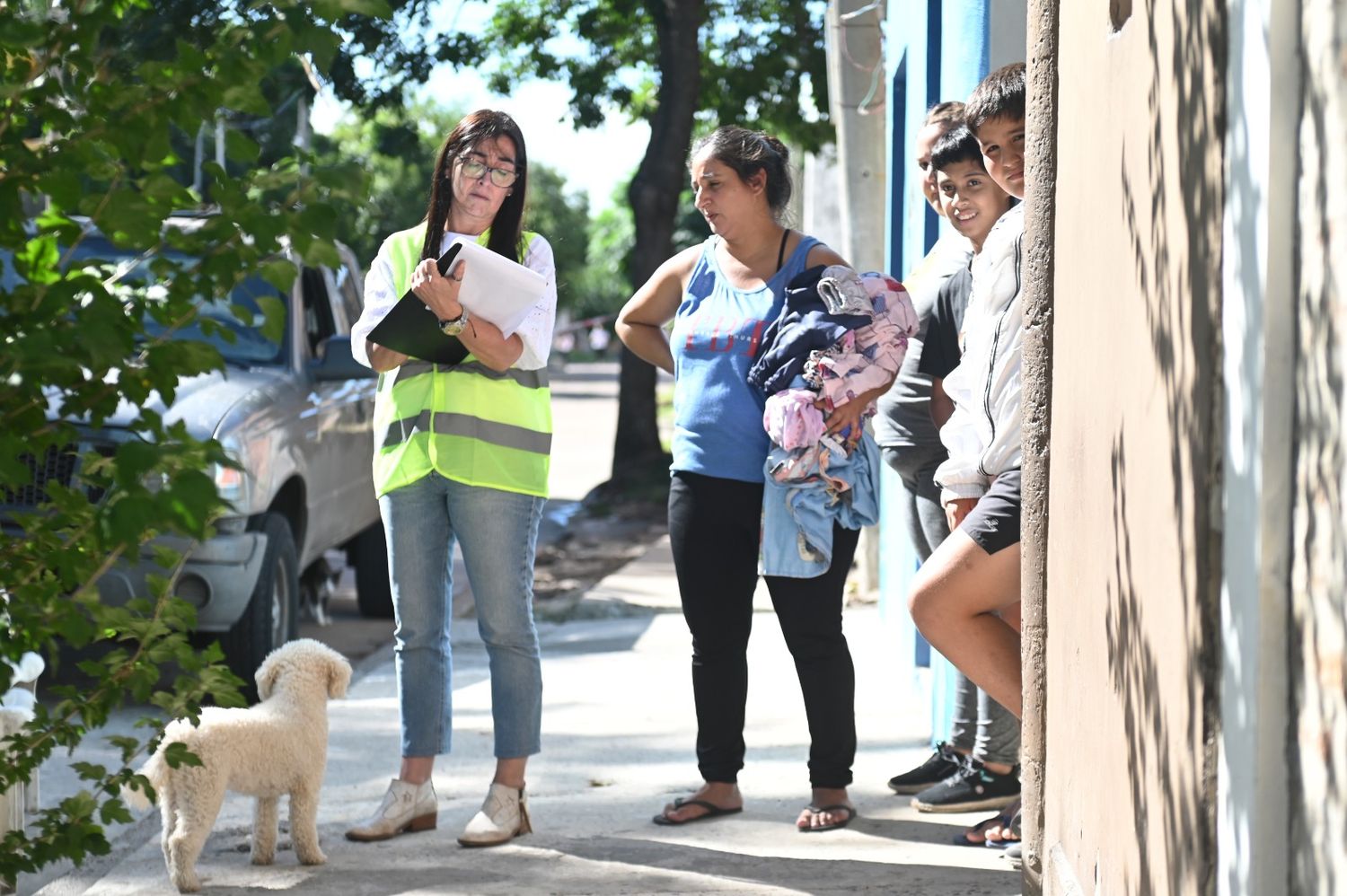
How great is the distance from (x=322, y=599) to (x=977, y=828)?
19.3 feet

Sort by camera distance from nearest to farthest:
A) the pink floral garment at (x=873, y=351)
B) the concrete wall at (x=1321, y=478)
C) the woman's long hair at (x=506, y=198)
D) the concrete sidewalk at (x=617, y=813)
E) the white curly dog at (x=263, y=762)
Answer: the concrete wall at (x=1321, y=478), the white curly dog at (x=263, y=762), the concrete sidewalk at (x=617, y=813), the pink floral garment at (x=873, y=351), the woman's long hair at (x=506, y=198)

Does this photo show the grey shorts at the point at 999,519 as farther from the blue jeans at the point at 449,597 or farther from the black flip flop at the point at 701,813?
the black flip flop at the point at 701,813

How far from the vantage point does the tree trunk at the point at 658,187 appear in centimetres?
1914

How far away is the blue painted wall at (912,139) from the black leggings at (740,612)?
2.29 ft

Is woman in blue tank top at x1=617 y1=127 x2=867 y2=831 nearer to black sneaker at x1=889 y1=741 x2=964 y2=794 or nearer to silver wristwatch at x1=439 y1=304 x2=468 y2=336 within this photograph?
black sneaker at x1=889 y1=741 x2=964 y2=794

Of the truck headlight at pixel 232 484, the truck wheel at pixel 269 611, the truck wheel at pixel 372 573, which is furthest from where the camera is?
the truck wheel at pixel 372 573

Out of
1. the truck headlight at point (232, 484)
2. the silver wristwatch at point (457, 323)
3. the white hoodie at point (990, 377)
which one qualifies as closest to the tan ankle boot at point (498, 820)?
the silver wristwatch at point (457, 323)

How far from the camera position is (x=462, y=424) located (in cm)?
509

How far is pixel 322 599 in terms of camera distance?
10.2 m

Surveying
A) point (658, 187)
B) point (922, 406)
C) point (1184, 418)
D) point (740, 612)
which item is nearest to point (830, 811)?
point (740, 612)

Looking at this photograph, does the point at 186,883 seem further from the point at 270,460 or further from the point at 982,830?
the point at 270,460

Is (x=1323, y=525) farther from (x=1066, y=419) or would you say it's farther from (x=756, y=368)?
(x=756, y=368)

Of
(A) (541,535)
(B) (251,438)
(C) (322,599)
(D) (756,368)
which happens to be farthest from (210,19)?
(D) (756,368)

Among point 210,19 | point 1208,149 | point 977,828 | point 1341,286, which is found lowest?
point 977,828
